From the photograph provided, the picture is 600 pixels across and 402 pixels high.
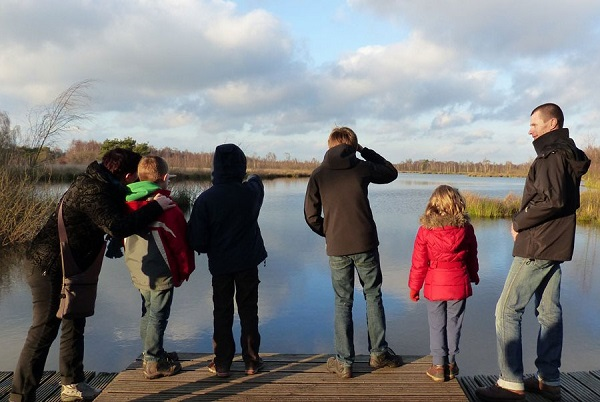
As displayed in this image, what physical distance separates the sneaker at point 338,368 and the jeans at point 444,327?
0.42 meters

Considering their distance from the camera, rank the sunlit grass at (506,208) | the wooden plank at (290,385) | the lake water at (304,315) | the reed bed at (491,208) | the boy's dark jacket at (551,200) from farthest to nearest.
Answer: the reed bed at (491,208) → the sunlit grass at (506,208) → the lake water at (304,315) → the wooden plank at (290,385) → the boy's dark jacket at (551,200)

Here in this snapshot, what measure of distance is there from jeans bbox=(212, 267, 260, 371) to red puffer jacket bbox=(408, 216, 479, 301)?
32.0 inches

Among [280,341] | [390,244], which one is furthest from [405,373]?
[390,244]

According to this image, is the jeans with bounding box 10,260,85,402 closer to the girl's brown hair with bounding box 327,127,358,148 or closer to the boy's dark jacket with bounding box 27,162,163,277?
the boy's dark jacket with bounding box 27,162,163,277

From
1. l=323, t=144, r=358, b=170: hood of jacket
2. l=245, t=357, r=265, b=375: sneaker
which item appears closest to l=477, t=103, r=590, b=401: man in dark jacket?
l=323, t=144, r=358, b=170: hood of jacket

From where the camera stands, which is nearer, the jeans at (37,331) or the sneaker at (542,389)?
the jeans at (37,331)

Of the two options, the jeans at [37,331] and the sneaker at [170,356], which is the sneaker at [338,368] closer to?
the sneaker at [170,356]

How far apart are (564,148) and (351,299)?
1191 millimetres

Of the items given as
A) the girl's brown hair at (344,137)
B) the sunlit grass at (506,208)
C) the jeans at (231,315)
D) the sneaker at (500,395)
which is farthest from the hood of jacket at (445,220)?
the sunlit grass at (506,208)

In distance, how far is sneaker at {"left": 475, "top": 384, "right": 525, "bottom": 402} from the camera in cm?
228

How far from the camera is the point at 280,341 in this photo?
3.77 metres

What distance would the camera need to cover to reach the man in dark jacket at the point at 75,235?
7.01 ft

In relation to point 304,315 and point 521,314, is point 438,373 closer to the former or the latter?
point 521,314

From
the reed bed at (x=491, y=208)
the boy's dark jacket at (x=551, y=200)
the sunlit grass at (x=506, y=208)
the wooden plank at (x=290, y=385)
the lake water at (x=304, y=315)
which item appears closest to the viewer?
the boy's dark jacket at (x=551, y=200)
